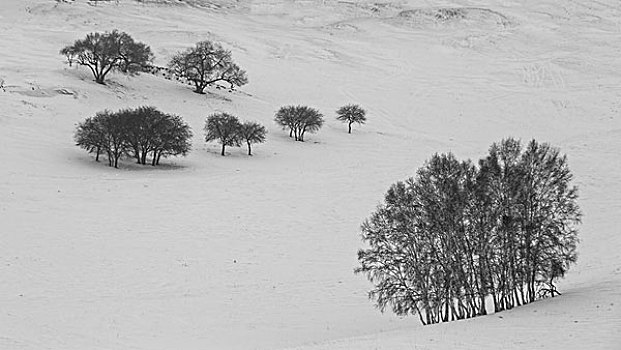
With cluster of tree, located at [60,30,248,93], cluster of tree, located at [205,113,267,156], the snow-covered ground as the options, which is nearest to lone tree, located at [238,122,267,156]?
cluster of tree, located at [205,113,267,156]

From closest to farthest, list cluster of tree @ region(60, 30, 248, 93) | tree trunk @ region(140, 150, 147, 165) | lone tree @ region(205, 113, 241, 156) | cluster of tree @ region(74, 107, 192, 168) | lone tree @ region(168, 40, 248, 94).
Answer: cluster of tree @ region(74, 107, 192, 168)
tree trunk @ region(140, 150, 147, 165)
lone tree @ region(205, 113, 241, 156)
cluster of tree @ region(60, 30, 248, 93)
lone tree @ region(168, 40, 248, 94)

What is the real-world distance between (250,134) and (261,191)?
1366cm

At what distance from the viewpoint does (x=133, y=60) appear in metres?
65.1

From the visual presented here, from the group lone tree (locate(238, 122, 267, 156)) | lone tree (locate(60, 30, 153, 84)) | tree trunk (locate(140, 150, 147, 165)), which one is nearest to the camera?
tree trunk (locate(140, 150, 147, 165))

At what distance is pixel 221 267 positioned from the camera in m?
27.9

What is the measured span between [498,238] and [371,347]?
6380mm

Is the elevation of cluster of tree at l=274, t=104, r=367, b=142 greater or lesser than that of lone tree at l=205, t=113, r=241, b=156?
greater

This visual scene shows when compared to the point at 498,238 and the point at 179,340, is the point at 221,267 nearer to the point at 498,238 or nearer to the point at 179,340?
the point at 179,340

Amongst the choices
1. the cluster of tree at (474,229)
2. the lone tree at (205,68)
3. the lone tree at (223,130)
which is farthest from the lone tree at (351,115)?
the cluster of tree at (474,229)

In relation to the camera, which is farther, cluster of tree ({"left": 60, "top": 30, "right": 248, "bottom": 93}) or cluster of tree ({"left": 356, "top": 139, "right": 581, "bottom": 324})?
cluster of tree ({"left": 60, "top": 30, "right": 248, "bottom": 93})

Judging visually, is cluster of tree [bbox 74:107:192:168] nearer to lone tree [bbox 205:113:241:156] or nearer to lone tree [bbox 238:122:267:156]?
lone tree [bbox 205:113:241:156]

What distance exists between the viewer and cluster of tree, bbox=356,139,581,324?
20781 millimetres

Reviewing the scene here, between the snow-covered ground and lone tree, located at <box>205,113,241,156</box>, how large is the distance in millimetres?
1559

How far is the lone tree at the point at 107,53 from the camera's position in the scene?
6294 cm
